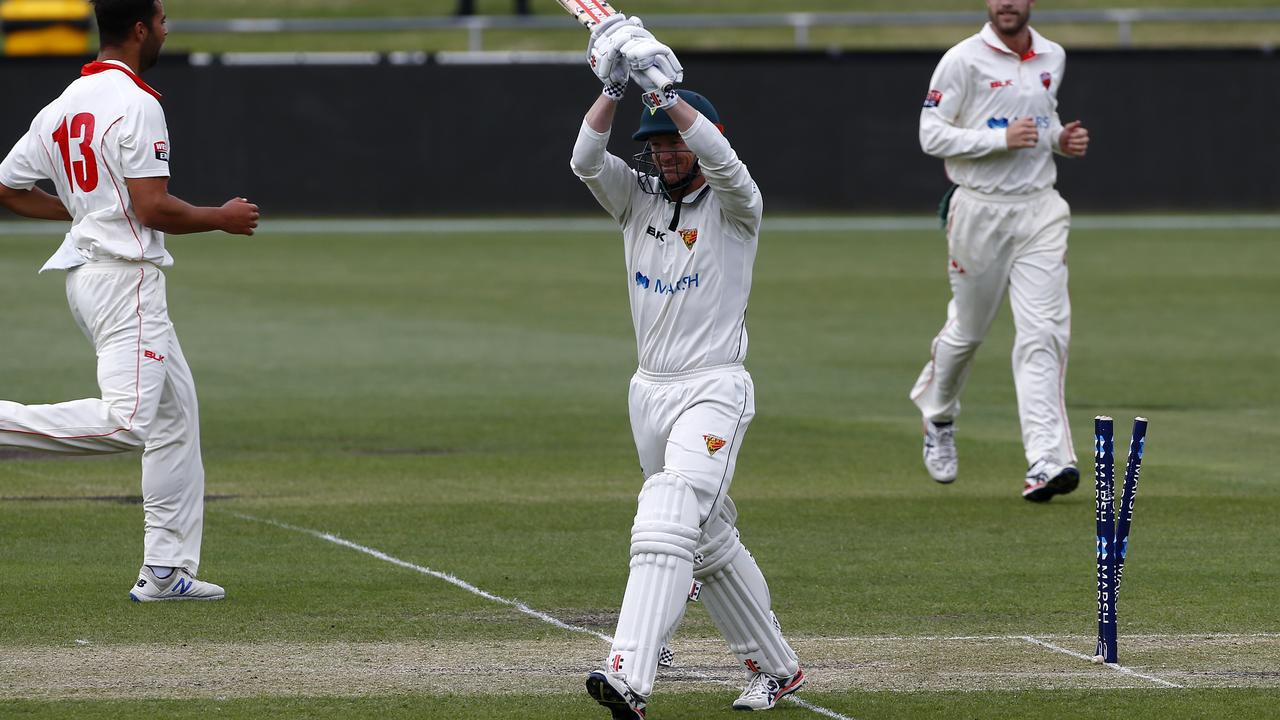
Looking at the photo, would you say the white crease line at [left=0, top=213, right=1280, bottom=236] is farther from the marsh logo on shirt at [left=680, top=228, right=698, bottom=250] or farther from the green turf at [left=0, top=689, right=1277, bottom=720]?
the green turf at [left=0, top=689, right=1277, bottom=720]

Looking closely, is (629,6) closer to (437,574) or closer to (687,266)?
(437,574)

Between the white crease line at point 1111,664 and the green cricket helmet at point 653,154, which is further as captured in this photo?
the white crease line at point 1111,664

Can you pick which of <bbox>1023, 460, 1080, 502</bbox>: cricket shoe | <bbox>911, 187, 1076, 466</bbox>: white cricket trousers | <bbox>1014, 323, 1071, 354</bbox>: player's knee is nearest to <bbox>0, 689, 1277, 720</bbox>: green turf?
<bbox>1023, 460, 1080, 502</bbox>: cricket shoe

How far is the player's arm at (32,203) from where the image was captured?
7609 mm

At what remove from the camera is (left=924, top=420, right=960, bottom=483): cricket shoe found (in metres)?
10.5

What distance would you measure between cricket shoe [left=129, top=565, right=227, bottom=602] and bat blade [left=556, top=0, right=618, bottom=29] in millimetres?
2717

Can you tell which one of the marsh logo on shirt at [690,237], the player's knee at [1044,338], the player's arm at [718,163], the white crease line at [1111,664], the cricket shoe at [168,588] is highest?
the player's arm at [718,163]

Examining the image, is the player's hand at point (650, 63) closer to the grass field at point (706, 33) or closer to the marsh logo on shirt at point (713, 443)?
the marsh logo on shirt at point (713, 443)

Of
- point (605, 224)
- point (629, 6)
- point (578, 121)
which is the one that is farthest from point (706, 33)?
point (605, 224)

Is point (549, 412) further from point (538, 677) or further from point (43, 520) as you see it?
point (538, 677)

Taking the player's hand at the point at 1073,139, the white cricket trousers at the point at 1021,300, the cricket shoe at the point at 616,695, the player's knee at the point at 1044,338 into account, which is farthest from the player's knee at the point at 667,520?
the player's hand at the point at 1073,139

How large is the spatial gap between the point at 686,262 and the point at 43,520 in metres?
4.31

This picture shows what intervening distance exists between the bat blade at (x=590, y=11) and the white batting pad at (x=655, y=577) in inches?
57.8

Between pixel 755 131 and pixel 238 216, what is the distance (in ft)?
71.9
